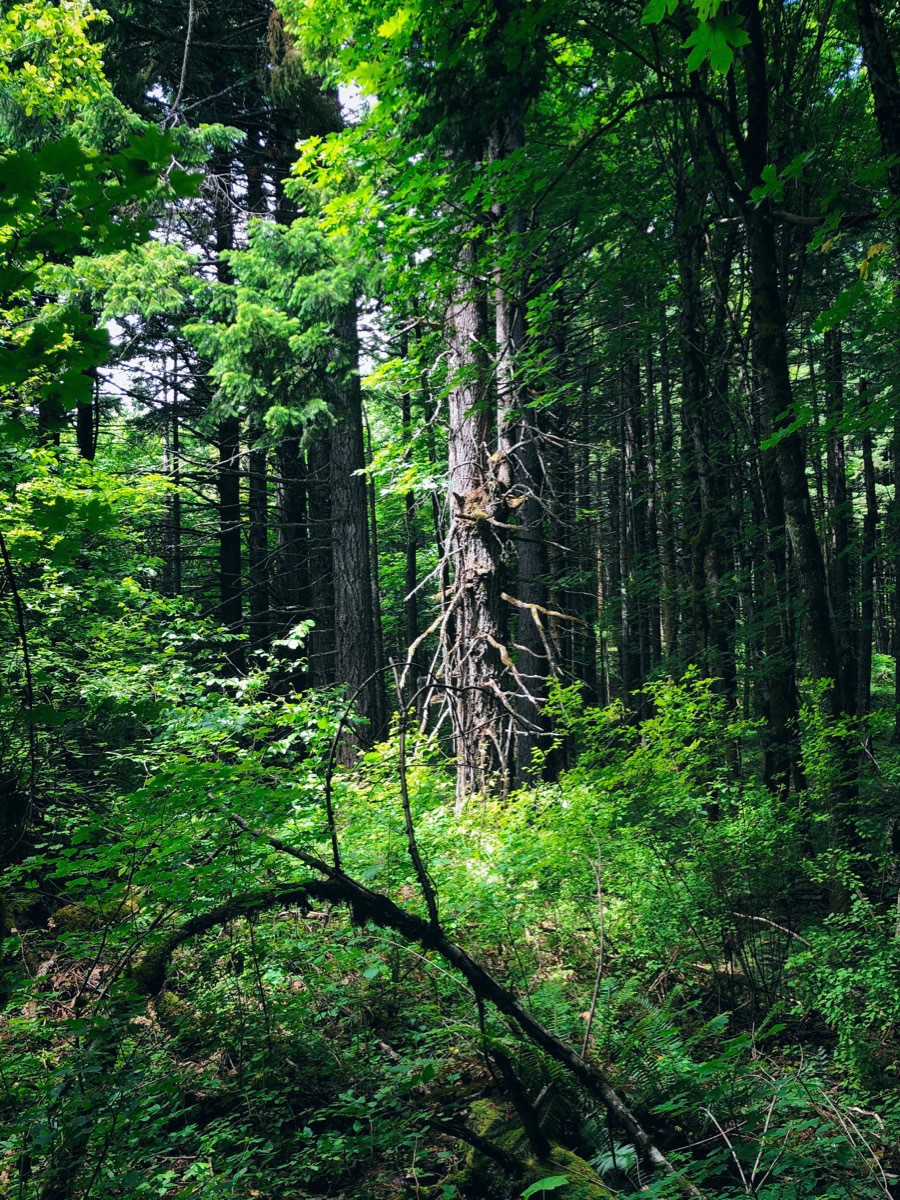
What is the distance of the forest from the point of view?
8.41 feet

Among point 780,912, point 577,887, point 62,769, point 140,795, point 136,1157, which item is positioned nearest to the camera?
point 136,1157

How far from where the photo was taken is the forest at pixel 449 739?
2.56m

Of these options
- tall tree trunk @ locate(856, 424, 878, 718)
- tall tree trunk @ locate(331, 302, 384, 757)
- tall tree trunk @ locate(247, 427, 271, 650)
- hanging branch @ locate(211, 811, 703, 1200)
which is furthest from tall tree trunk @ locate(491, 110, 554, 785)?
tall tree trunk @ locate(856, 424, 878, 718)

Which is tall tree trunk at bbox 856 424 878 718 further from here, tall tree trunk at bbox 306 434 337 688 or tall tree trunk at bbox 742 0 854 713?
tall tree trunk at bbox 306 434 337 688

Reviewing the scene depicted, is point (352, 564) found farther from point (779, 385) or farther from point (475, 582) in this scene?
point (779, 385)

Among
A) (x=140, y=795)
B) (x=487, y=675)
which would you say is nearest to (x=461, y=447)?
(x=487, y=675)

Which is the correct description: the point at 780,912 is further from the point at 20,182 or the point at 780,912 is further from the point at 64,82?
the point at 64,82

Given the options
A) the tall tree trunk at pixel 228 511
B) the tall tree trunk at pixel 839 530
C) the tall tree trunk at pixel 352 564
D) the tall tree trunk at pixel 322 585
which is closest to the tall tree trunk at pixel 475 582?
the tall tree trunk at pixel 352 564

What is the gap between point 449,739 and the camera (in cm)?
632

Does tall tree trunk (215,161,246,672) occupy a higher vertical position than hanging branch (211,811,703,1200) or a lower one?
higher

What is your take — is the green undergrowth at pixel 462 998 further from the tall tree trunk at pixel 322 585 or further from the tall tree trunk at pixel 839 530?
the tall tree trunk at pixel 322 585

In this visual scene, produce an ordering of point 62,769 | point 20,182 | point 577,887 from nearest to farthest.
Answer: point 20,182 < point 577,887 < point 62,769

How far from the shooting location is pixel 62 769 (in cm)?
683

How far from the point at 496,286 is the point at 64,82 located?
819 centimetres
